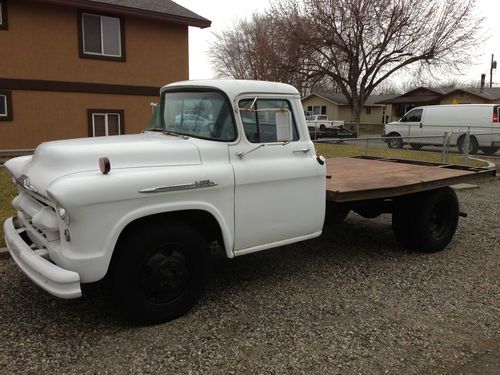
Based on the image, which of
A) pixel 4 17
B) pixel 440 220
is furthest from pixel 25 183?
pixel 4 17

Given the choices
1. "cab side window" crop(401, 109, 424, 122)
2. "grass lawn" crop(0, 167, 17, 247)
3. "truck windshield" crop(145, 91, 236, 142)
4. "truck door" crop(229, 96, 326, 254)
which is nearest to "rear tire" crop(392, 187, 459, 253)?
"truck door" crop(229, 96, 326, 254)

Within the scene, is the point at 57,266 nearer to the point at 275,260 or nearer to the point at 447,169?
the point at 275,260

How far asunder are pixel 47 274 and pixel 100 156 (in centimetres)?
93

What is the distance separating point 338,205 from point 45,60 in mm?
11613

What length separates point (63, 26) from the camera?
13.6 m

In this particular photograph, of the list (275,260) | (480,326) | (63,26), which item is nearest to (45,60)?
(63,26)

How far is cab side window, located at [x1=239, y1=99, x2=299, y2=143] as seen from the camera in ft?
13.2

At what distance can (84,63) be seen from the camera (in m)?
14.1

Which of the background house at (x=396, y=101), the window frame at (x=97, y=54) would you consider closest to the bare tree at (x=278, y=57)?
the background house at (x=396, y=101)

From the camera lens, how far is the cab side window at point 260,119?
159 inches

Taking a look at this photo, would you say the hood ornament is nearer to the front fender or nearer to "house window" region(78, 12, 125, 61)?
the front fender

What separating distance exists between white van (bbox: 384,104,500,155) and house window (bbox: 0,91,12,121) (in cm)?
1353

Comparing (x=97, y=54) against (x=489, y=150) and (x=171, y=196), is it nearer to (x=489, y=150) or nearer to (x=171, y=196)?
(x=171, y=196)

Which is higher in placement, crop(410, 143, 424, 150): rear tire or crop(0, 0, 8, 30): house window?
crop(0, 0, 8, 30): house window
